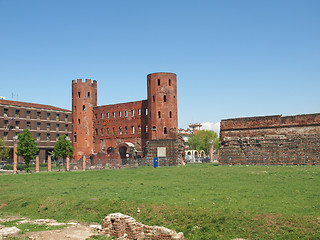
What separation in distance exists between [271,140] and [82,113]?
33.4 metres

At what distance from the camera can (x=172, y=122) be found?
173 feet

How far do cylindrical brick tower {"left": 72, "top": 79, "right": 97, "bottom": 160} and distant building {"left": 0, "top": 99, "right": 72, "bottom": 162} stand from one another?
39.6 ft

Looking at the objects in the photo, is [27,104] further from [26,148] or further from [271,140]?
[271,140]

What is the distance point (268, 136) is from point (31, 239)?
34.6 meters

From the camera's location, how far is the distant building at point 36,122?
214ft

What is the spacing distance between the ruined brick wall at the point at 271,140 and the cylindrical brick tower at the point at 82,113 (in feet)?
85.2

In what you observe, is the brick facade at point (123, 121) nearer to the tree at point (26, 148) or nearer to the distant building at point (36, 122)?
the distant building at point (36, 122)

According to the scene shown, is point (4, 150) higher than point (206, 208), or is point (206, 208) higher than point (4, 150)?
point (4, 150)

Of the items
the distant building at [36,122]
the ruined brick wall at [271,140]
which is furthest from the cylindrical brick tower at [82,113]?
the ruined brick wall at [271,140]

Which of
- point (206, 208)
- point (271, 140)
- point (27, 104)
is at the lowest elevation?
point (206, 208)

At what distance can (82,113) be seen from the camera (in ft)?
201

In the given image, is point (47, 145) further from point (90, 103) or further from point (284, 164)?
point (284, 164)

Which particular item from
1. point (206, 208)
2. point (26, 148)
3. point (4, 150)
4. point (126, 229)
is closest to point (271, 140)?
point (26, 148)

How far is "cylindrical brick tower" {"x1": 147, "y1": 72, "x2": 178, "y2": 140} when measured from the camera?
2052 inches
